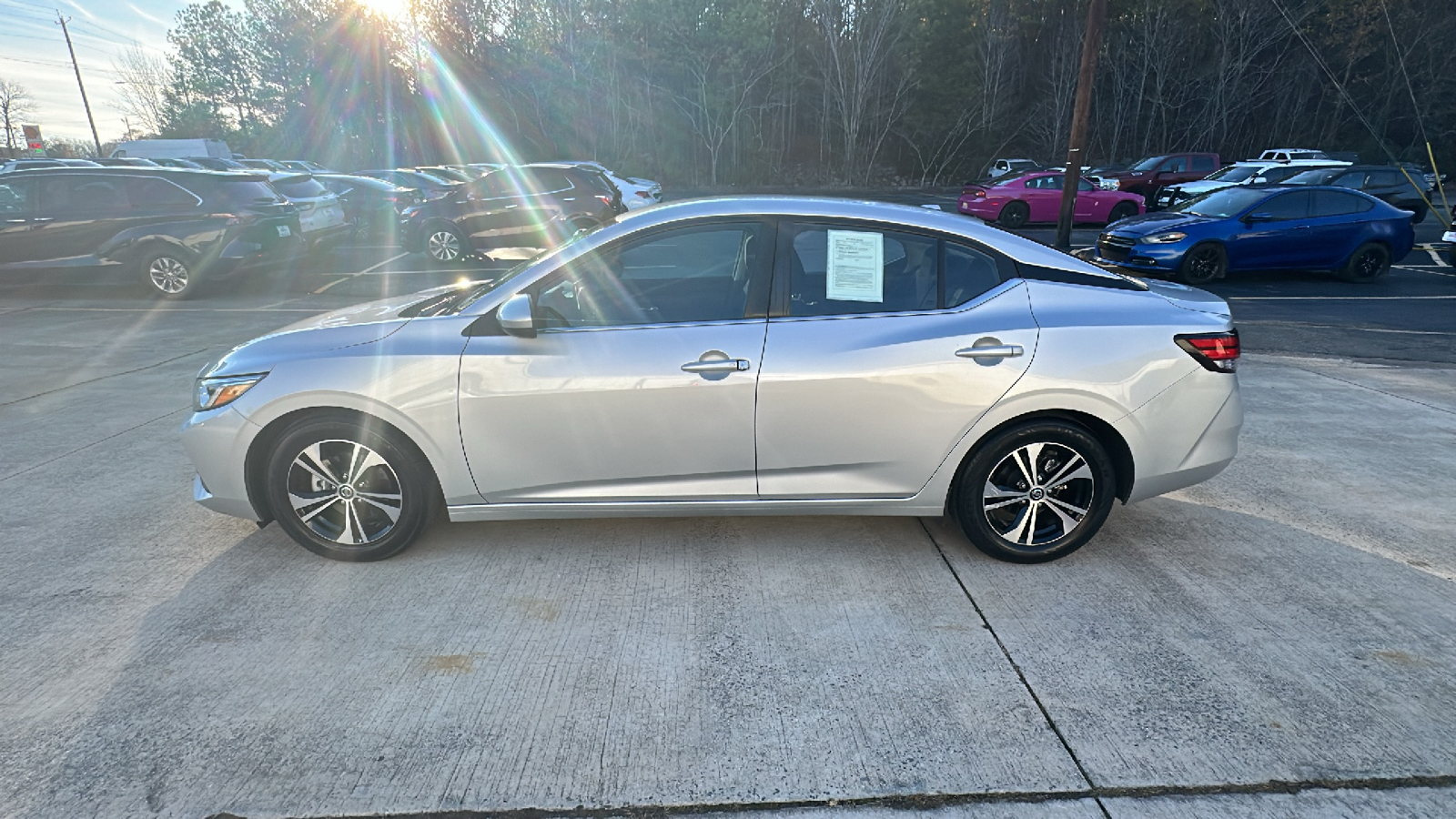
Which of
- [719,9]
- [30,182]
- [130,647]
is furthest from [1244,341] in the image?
[719,9]

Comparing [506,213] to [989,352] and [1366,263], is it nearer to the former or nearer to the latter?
[989,352]

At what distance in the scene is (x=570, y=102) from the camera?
119 ft

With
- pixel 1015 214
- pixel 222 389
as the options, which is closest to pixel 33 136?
pixel 1015 214

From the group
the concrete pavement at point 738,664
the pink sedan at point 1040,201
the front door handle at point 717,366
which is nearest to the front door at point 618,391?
the front door handle at point 717,366

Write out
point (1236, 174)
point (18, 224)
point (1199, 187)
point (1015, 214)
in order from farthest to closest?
1. point (1015, 214)
2. point (1236, 174)
3. point (1199, 187)
4. point (18, 224)

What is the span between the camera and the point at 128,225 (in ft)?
34.3

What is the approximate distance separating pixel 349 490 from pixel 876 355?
7.71ft

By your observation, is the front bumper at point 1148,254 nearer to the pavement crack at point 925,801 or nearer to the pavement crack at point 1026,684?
the pavement crack at point 1026,684

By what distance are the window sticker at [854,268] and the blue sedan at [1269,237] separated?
991 cm

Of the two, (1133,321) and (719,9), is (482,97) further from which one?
(1133,321)

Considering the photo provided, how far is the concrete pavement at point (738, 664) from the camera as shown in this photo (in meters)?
2.34

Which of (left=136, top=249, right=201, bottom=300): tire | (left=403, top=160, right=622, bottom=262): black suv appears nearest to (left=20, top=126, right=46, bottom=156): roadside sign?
(left=403, top=160, right=622, bottom=262): black suv

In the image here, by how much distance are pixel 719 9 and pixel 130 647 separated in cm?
3563

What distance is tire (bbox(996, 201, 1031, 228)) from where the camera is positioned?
2044cm
